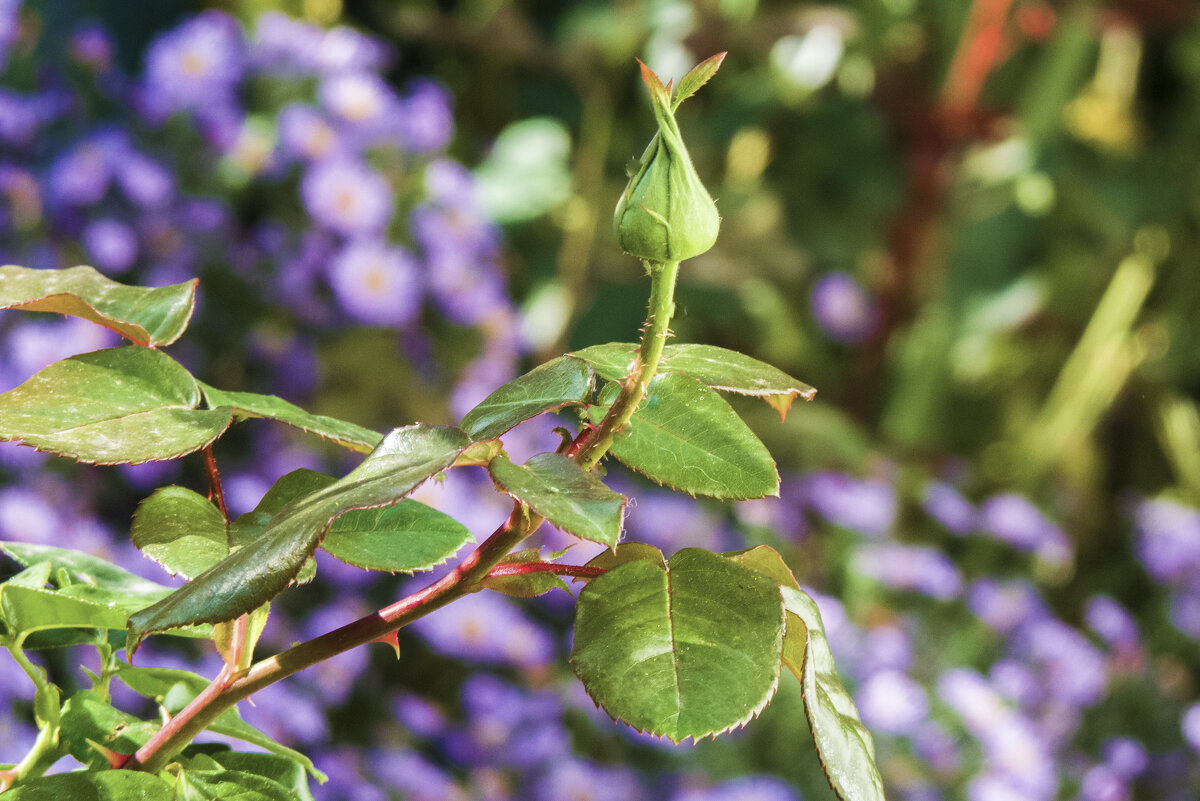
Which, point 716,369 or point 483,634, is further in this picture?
point 483,634

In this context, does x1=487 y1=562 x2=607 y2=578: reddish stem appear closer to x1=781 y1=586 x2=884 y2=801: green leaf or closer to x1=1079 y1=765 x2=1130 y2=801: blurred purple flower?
x1=781 y1=586 x2=884 y2=801: green leaf

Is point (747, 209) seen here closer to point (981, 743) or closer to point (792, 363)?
point (792, 363)

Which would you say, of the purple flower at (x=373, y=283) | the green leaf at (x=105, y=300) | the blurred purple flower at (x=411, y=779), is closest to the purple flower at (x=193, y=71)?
the purple flower at (x=373, y=283)

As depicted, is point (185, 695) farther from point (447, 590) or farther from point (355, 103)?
point (355, 103)

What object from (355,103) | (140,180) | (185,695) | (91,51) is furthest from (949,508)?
(185,695)

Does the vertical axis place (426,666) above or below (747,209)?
below

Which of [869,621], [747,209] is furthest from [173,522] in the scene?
[747,209]
